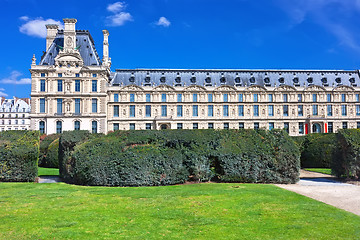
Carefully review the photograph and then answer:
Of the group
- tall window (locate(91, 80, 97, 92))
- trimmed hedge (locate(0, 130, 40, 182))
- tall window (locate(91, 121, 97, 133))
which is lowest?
trimmed hedge (locate(0, 130, 40, 182))

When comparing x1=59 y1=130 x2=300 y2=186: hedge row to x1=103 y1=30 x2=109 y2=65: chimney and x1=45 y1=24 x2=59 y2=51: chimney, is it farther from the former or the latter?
x1=45 y1=24 x2=59 y2=51: chimney

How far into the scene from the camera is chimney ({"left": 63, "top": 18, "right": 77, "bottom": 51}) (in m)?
58.7

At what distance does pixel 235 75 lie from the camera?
6662cm

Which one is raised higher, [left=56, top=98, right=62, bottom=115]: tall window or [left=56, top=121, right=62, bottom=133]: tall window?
[left=56, top=98, right=62, bottom=115]: tall window

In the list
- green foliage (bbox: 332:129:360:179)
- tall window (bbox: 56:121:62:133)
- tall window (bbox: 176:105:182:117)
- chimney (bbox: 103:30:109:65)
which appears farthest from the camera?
chimney (bbox: 103:30:109:65)

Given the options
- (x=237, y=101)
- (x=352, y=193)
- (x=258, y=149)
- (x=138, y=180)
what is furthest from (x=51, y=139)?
(x=237, y=101)

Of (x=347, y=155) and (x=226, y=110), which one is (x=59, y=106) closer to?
(x=226, y=110)

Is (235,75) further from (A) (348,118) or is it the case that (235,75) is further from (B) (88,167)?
(B) (88,167)

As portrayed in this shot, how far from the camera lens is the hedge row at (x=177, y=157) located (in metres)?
16.5

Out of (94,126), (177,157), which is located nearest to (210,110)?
(94,126)

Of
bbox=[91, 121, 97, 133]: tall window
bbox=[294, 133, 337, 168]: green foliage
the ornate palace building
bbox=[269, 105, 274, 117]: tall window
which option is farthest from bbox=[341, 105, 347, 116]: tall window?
bbox=[91, 121, 97, 133]: tall window

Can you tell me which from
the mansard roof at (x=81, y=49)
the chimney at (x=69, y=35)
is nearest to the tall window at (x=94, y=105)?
the mansard roof at (x=81, y=49)

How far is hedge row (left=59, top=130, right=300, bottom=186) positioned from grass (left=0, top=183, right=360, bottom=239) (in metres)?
2.72

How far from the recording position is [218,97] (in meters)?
64.1
